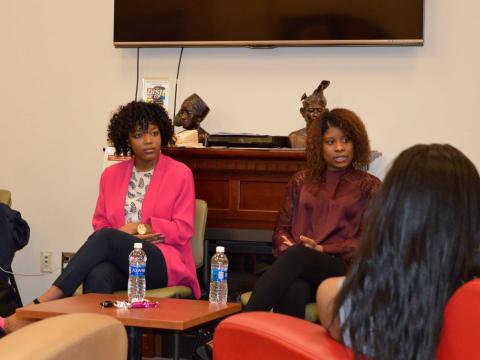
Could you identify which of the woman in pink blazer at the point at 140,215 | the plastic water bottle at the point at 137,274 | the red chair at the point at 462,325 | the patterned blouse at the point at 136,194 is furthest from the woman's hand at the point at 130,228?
the red chair at the point at 462,325

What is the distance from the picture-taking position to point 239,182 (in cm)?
421

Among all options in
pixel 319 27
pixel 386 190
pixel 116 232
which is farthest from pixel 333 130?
pixel 386 190

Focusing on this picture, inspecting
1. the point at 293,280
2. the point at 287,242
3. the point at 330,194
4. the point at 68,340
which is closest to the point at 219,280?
the point at 293,280

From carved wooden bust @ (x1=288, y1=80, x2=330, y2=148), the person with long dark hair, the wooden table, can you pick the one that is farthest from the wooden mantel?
the person with long dark hair

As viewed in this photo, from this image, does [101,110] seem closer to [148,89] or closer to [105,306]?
[148,89]

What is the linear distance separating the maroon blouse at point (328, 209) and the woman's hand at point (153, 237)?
52 cm

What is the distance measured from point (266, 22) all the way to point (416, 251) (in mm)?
2989

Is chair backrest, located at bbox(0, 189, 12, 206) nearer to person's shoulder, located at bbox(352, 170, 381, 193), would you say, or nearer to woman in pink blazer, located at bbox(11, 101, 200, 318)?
woman in pink blazer, located at bbox(11, 101, 200, 318)

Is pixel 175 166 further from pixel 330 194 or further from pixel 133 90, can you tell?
pixel 133 90

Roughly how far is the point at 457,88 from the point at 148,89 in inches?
66.3

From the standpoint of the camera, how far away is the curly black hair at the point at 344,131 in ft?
12.5

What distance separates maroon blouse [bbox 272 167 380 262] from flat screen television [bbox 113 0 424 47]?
0.83m

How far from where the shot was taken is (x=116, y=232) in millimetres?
3596

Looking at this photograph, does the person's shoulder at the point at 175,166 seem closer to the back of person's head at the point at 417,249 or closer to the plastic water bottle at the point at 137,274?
the plastic water bottle at the point at 137,274
